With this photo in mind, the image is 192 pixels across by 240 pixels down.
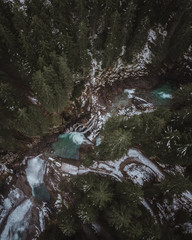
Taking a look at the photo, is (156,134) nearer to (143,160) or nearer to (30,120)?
(143,160)

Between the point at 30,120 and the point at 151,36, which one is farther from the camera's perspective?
the point at 151,36

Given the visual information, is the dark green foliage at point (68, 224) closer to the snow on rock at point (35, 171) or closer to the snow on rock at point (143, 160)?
the snow on rock at point (35, 171)

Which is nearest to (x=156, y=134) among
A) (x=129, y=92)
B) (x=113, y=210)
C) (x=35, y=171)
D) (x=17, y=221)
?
(x=113, y=210)

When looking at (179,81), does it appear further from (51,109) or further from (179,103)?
(51,109)

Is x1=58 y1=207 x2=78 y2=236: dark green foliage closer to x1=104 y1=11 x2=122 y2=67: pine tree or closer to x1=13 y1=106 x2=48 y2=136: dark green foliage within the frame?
x1=13 y1=106 x2=48 y2=136: dark green foliage

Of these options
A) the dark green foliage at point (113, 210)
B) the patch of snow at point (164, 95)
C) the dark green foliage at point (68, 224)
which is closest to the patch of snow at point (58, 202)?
the dark green foliage at point (113, 210)

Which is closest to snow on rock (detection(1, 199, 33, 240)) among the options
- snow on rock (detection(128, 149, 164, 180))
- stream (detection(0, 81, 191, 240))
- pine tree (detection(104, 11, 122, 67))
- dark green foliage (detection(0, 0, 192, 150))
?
stream (detection(0, 81, 191, 240))

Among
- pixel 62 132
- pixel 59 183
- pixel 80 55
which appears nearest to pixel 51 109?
pixel 62 132
